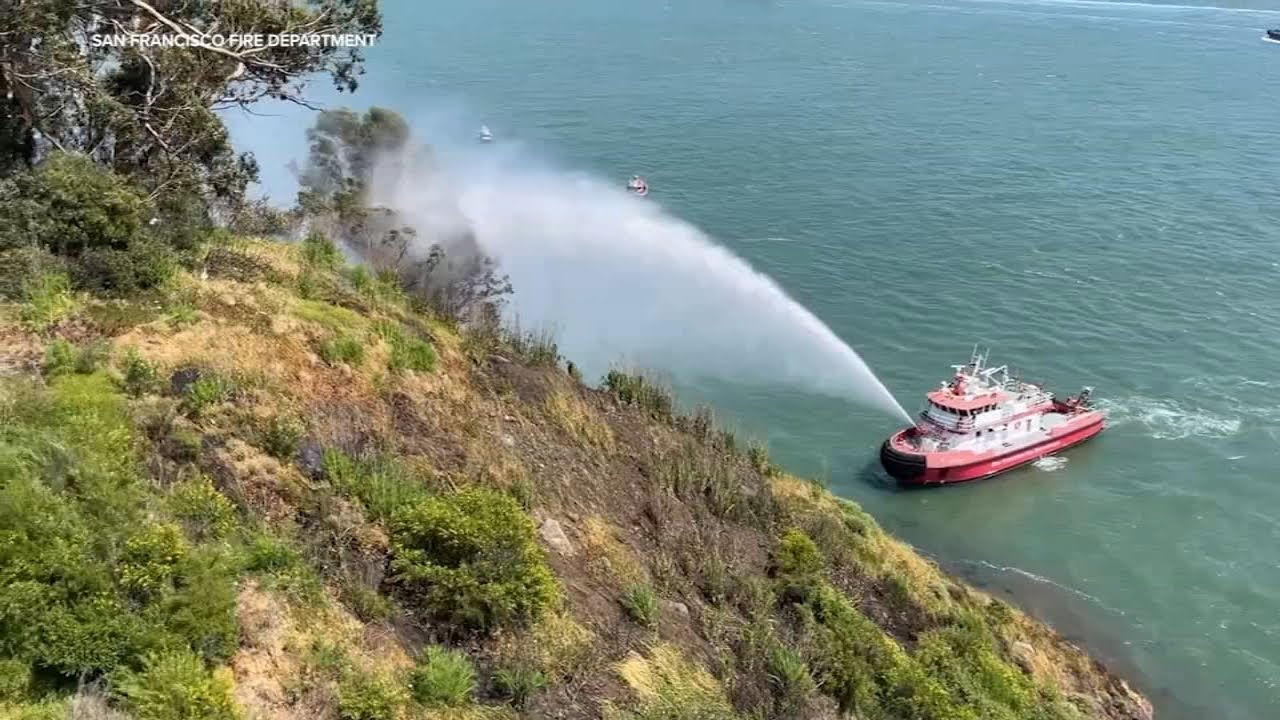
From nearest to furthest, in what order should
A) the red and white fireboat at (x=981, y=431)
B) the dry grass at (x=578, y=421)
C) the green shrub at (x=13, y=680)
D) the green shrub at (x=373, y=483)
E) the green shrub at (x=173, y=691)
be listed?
1. the green shrub at (x=13, y=680)
2. the green shrub at (x=173, y=691)
3. the green shrub at (x=373, y=483)
4. the dry grass at (x=578, y=421)
5. the red and white fireboat at (x=981, y=431)

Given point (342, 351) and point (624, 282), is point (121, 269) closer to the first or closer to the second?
point (342, 351)

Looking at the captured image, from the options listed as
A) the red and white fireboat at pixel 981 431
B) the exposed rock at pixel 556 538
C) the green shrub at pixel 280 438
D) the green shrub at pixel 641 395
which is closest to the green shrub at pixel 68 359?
the green shrub at pixel 280 438

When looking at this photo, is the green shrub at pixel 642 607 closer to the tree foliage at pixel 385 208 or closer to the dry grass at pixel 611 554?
the dry grass at pixel 611 554

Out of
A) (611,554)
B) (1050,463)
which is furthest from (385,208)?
(611,554)

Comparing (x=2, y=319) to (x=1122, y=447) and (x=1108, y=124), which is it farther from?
(x=1108, y=124)

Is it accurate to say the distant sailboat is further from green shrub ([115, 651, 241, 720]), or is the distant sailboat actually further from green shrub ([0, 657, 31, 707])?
green shrub ([0, 657, 31, 707])

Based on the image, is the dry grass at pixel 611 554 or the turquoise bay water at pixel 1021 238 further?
the turquoise bay water at pixel 1021 238
